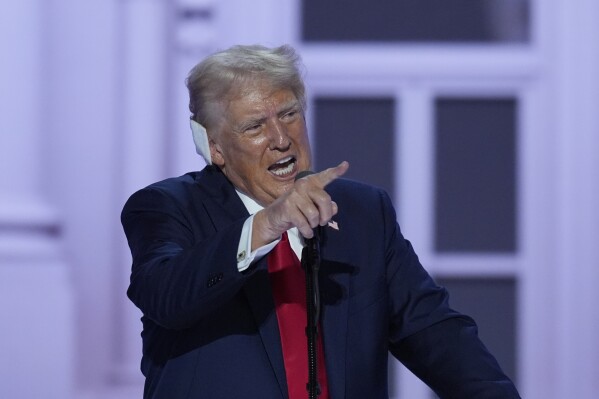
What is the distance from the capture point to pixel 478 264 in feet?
14.3

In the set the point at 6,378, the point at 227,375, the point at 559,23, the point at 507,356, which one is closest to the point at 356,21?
the point at 559,23

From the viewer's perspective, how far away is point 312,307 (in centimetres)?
203

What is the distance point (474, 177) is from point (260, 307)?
2297 mm

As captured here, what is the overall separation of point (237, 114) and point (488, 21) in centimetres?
223

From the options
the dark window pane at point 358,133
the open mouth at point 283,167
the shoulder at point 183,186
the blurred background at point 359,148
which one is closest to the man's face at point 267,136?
the open mouth at point 283,167

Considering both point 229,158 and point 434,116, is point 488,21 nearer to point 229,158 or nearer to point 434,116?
point 434,116

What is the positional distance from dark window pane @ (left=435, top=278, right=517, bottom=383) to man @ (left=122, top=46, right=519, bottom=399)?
6.28ft

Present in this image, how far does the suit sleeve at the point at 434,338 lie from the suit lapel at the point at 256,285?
0.31 metres

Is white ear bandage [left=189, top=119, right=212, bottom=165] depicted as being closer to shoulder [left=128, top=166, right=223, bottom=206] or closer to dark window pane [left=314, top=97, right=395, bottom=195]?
shoulder [left=128, top=166, right=223, bottom=206]

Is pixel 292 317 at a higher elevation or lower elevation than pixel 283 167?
lower

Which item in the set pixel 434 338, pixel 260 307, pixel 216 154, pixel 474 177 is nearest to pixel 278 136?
pixel 216 154

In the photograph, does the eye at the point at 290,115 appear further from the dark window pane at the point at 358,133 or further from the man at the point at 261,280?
the dark window pane at the point at 358,133

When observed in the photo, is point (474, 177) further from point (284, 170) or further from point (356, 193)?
point (284, 170)

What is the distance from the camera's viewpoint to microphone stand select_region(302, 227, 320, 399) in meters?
2.00
